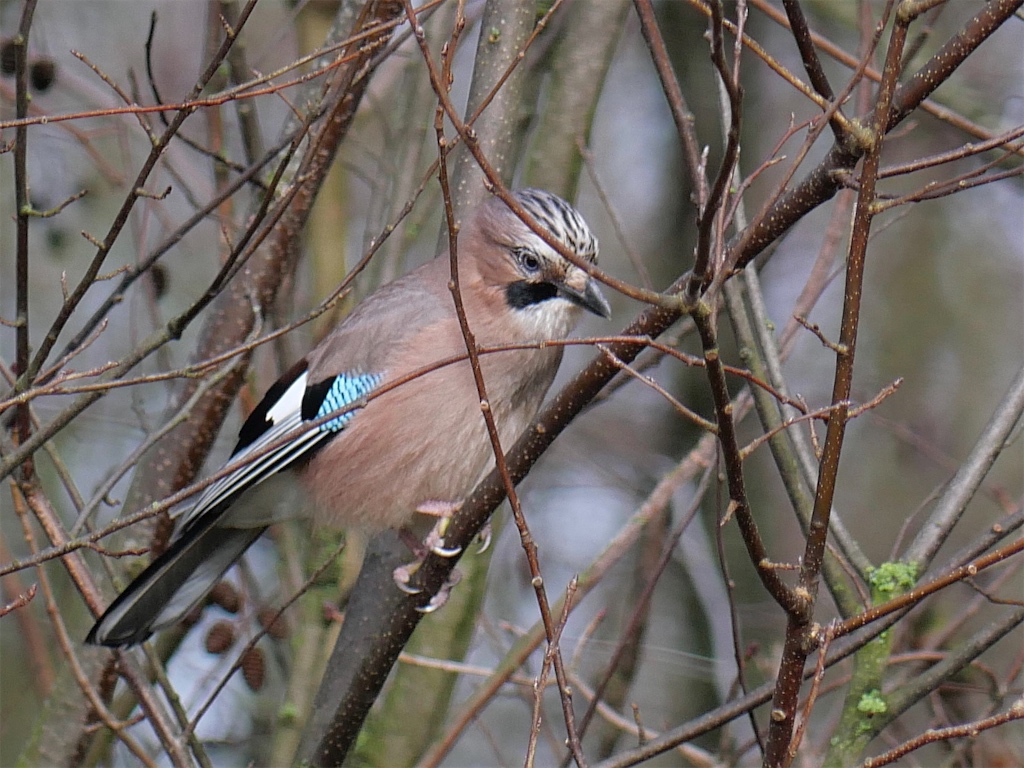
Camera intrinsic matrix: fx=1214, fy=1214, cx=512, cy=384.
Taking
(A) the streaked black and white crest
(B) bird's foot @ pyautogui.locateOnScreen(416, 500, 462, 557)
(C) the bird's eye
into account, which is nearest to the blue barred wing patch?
(B) bird's foot @ pyautogui.locateOnScreen(416, 500, 462, 557)

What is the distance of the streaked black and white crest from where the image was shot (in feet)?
12.5

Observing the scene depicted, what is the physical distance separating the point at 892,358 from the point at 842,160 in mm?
6505

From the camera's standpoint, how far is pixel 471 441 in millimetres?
4289

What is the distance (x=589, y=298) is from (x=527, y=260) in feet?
1.15

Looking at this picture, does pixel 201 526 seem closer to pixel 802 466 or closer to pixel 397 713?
pixel 397 713

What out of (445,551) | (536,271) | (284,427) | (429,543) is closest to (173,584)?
(284,427)

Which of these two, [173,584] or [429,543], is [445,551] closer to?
[429,543]

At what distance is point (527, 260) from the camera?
14.0 feet

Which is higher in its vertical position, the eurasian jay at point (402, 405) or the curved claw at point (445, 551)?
the eurasian jay at point (402, 405)

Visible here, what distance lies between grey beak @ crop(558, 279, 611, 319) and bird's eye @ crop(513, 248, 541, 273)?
16 centimetres

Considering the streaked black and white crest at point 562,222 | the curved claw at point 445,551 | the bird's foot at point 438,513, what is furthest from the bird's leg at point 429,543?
the streaked black and white crest at point 562,222

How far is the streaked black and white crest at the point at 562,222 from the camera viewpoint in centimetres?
382

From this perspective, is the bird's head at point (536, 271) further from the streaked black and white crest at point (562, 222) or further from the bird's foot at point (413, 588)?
the bird's foot at point (413, 588)

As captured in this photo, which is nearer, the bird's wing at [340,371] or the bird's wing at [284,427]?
the bird's wing at [284,427]
